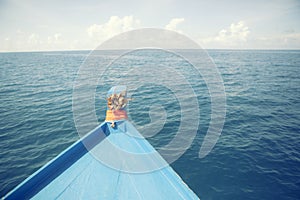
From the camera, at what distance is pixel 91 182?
4.66 m

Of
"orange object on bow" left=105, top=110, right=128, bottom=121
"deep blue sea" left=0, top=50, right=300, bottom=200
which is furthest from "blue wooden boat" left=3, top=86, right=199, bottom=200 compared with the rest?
"deep blue sea" left=0, top=50, right=300, bottom=200

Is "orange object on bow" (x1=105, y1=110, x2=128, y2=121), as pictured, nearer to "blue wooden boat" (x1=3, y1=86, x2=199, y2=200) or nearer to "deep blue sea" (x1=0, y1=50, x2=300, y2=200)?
"blue wooden boat" (x1=3, y1=86, x2=199, y2=200)

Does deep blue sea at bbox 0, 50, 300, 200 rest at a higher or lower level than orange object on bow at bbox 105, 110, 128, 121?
lower

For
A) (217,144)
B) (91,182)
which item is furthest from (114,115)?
(217,144)

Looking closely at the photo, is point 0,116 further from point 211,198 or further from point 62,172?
point 211,198

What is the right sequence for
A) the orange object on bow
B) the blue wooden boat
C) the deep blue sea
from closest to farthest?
the blue wooden boat < the orange object on bow < the deep blue sea

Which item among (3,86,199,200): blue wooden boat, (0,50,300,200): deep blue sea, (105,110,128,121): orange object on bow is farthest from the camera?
(0,50,300,200): deep blue sea

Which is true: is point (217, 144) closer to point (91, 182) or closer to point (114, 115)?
point (114, 115)

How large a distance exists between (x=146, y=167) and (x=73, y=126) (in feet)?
34.3

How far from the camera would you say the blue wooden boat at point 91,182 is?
421cm

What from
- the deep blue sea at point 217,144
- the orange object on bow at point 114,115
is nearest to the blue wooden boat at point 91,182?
the orange object on bow at point 114,115

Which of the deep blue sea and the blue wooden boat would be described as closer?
the blue wooden boat

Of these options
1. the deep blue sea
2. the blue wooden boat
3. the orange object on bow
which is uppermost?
the orange object on bow

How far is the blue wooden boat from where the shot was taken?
13.8 feet
